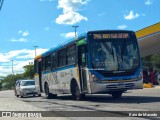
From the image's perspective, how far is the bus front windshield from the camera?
18406 mm

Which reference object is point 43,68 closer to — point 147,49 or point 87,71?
point 87,71

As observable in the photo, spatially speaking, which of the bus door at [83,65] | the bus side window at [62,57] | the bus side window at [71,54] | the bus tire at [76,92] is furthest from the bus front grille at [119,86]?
the bus side window at [62,57]

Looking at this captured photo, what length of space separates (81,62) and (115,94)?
10.6 ft

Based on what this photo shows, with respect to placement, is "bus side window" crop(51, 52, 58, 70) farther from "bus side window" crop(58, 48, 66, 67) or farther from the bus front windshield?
the bus front windshield

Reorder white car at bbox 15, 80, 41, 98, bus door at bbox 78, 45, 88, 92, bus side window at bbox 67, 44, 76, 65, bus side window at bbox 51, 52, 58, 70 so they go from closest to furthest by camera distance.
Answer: bus door at bbox 78, 45, 88, 92, bus side window at bbox 67, 44, 76, 65, bus side window at bbox 51, 52, 58, 70, white car at bbox 15, 80, 41, 98

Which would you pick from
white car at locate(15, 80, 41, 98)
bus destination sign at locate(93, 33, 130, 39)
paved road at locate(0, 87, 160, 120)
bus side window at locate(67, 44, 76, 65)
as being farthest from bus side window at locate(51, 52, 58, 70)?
white car at locate(15, 80, 41, 98)

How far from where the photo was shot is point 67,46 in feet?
71.4

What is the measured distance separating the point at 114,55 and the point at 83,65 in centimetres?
170

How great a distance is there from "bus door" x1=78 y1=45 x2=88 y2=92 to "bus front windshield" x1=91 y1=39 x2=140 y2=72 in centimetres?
63

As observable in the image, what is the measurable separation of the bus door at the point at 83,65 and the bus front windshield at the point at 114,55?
2.06ft

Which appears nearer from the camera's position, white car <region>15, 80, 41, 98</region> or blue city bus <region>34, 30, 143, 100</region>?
blue city bus <region>34, 30, 143, 100</region>

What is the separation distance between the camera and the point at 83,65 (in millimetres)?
19281

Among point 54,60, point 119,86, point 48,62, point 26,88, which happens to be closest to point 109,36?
point 119,86

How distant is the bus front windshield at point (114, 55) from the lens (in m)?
18.4
